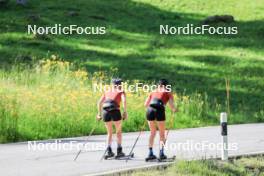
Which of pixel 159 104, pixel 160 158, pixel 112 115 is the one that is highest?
pixel 159 104

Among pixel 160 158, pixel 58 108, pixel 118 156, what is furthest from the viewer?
pixel 58 108

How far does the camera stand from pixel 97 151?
17578 millimetres

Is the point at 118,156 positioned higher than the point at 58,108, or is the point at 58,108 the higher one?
the point at 58,108

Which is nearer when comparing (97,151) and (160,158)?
(160,158)

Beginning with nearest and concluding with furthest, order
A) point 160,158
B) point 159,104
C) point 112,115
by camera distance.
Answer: point 159,104
point 160,158
point 112,115

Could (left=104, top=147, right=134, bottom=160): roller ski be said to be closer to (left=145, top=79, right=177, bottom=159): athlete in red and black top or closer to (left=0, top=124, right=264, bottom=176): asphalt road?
(left=0, top=124, right=264, bottom=176): asphalt road

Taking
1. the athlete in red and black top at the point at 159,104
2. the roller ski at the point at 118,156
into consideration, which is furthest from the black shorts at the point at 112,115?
the roller ski at the point at 118,156

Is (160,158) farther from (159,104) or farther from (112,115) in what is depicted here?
(112,115)

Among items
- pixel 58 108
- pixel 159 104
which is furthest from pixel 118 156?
pixel 58 108

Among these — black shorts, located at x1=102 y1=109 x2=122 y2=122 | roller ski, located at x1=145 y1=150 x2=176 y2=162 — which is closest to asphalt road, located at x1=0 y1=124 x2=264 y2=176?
roller ski, located at x1=145 y1=150 x2=176 y2=162

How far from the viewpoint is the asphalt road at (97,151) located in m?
15.1

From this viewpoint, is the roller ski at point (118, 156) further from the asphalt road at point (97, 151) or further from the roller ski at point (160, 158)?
the roller ski at point (160, 158)

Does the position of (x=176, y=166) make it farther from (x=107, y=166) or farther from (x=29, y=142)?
(x=29, y=142)

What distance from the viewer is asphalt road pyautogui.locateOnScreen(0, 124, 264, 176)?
1506 cm
